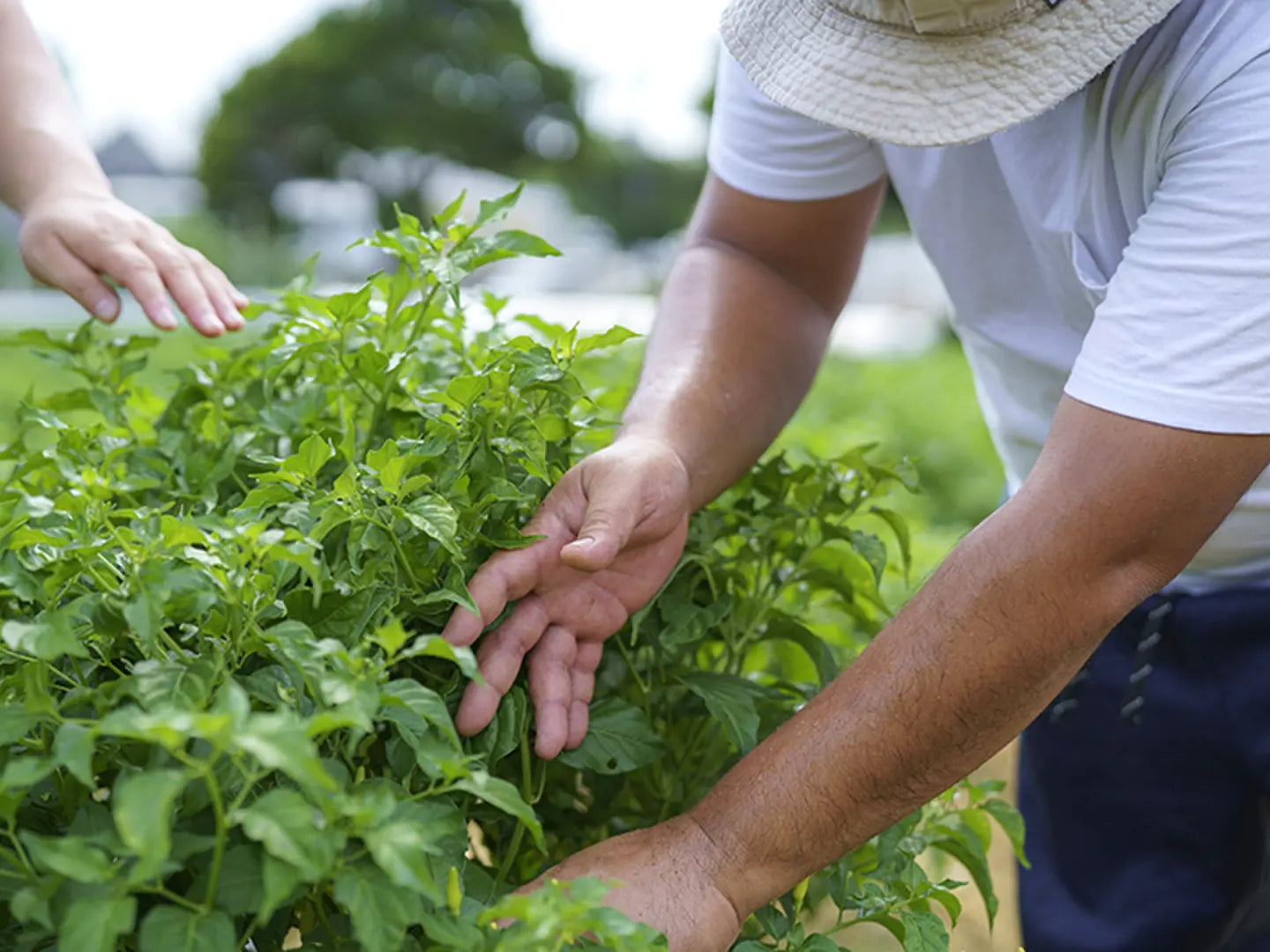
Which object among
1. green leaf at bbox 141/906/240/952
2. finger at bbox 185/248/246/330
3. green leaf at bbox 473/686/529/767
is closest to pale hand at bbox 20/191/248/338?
finger at bbox 185/248/246/330

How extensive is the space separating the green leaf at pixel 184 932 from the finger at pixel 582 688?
0.47m

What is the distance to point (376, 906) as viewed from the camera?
91cm

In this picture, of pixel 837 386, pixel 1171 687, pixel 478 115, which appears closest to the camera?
pixel 1171 687

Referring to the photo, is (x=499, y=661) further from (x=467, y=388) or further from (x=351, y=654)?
(x=351, y=654)

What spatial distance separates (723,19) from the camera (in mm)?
1539

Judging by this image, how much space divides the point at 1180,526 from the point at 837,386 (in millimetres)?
4937

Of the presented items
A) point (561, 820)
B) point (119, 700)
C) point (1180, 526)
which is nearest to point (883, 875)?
point (561, 820)

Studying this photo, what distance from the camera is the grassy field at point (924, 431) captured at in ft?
10.3

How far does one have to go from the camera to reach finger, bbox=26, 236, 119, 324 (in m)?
1.63

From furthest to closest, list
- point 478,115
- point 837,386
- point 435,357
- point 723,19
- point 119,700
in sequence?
point 478,115, point 837,386, point 435,357, point 723,19, point 119,700

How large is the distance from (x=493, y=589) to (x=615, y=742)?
20 cm

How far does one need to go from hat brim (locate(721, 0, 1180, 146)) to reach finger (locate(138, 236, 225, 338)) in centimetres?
70

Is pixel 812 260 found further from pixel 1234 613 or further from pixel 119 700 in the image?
pixel 119 700

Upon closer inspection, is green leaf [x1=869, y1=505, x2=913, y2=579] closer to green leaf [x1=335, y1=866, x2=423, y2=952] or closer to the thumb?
the thumb
